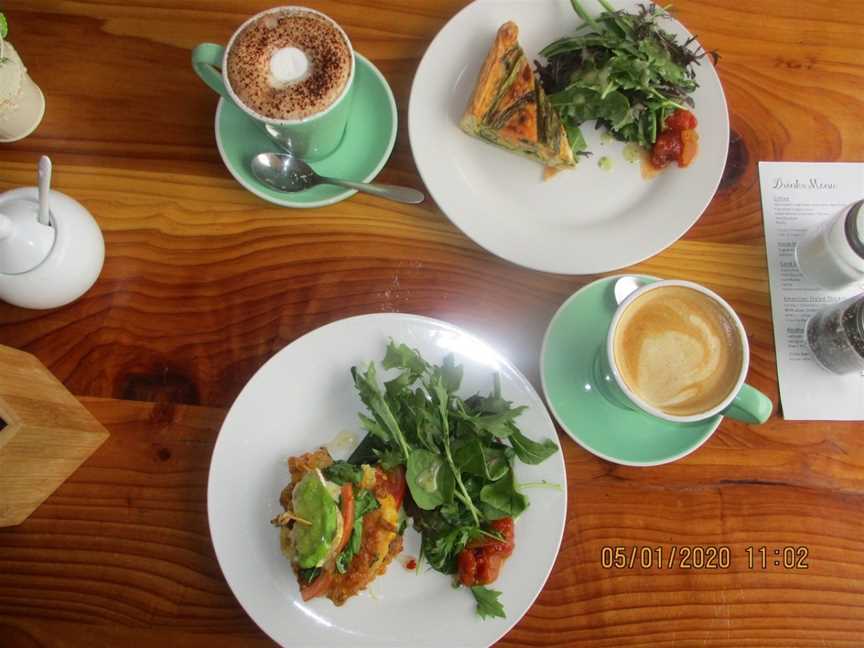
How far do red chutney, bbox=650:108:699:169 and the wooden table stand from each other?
Result: 158 mm

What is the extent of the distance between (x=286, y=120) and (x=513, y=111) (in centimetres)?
53

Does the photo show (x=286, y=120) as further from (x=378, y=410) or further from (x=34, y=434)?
(x=34, y=434)

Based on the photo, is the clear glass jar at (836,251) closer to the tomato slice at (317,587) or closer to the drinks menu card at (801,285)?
the drinks menu card at (801,285)

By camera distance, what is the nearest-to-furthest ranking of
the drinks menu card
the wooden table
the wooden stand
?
the wooden stand
the wooden table
the drinks menu card

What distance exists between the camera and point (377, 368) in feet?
4.37

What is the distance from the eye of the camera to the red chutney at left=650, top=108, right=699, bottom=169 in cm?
146

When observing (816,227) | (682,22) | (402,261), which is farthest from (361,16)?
(816,227)

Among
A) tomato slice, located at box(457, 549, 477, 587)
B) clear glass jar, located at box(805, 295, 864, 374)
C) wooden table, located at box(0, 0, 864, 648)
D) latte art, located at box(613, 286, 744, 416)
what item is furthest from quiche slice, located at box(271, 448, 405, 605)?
clear glass jar, located at box(805, 295, 864, 374)

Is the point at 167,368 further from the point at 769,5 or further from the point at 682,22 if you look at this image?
the point at 769,5

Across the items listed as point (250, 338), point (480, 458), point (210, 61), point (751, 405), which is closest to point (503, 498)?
point (480, 458)

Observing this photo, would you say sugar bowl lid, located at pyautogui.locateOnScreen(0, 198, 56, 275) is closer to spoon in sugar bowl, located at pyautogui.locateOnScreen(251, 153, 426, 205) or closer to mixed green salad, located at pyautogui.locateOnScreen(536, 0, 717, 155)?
spoon in sugar bowl, located at pyautogui.locateOnScreen(251, 153, 426, 205)

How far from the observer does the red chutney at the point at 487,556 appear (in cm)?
126

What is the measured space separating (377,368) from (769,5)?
1.34 m

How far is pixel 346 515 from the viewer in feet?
4.09
